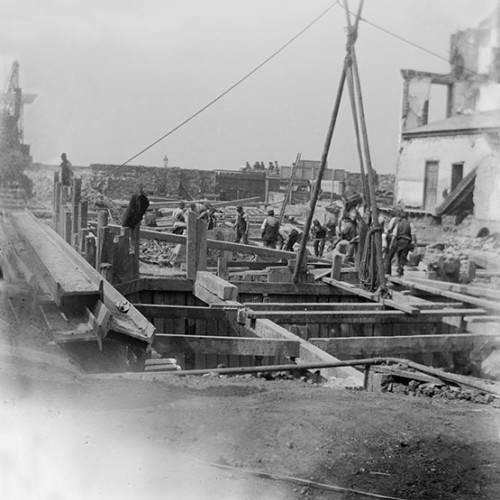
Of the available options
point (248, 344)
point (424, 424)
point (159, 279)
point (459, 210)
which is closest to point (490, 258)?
point (459, 210)

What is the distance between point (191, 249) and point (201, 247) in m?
0.17

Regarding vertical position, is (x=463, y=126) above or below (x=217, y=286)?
above

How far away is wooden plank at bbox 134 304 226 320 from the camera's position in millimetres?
8734

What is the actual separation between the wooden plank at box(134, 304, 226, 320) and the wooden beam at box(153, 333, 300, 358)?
168 cm

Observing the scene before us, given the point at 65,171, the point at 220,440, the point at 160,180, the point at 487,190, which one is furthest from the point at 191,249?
the point at 160,180

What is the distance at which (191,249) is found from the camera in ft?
35.5

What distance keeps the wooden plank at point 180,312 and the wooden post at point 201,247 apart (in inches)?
67.5

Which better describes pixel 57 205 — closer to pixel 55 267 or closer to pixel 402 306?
pixel 55 267

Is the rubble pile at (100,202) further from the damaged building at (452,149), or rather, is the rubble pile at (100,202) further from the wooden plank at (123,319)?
the wooden plank at (123,319)

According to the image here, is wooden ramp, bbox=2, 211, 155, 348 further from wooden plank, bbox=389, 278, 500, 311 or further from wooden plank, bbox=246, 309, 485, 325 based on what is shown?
wooden plank, bbox=389, 278, 500, 311

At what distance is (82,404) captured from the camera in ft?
14.0

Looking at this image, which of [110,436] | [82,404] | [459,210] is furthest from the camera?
[459,210]

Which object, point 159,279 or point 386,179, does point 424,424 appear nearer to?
point 159,279

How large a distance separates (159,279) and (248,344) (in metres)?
4.38
